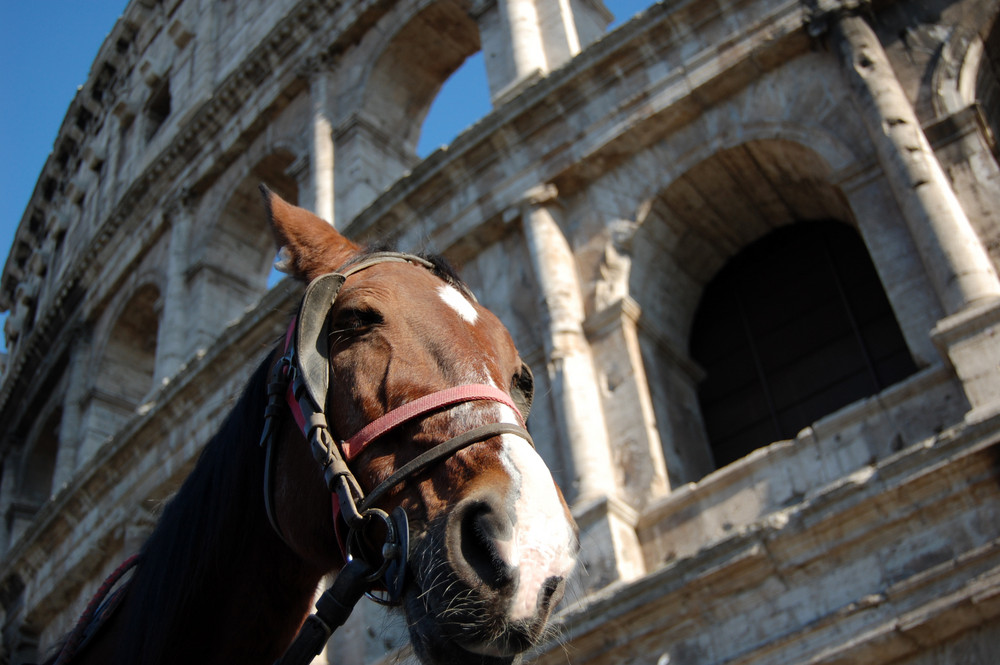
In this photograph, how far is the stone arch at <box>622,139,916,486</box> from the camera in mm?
8125

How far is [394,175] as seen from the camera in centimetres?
1336

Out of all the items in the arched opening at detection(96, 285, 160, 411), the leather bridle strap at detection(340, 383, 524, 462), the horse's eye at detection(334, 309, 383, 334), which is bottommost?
the leather bridle strap at detection(340, 383, 524, 462)

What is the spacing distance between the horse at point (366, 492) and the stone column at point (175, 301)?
35.4 feet

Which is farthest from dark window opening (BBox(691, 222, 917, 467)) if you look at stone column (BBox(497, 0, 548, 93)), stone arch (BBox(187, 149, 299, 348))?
stone arch (BBox(187, 149, 299, 348))

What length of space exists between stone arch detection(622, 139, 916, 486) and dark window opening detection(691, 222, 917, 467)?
0.16m

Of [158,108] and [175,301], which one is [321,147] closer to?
[175,301]

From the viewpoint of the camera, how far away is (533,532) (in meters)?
2.23

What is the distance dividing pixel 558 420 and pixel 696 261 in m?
2.32

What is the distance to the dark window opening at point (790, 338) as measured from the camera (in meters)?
7.77

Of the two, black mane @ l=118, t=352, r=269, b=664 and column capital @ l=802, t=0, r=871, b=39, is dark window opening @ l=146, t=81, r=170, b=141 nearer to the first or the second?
column capital @ l=802, t=0, r=871, b=39

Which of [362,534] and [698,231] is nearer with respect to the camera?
[362,534]

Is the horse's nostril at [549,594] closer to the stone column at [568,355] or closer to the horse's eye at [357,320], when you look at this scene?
the horse's eye at [357,320]

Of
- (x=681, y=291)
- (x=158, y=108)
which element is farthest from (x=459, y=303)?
(x=158, y=108)

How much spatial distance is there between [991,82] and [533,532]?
276 inches
